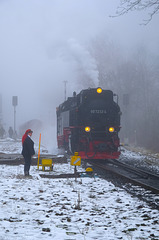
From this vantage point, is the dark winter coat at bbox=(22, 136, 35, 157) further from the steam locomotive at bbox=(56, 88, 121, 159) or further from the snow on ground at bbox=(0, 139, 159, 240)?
the steam locomotive at bbox=(56, 88, 121, 159)

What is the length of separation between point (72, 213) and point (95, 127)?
36.3 ft

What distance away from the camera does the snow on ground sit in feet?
17.2

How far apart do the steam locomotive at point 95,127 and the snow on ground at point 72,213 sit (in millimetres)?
7231

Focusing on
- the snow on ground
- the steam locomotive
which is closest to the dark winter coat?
the snow on ground

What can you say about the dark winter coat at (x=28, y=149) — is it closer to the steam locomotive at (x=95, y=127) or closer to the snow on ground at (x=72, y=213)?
the snow on ground at (x=72, y=213)

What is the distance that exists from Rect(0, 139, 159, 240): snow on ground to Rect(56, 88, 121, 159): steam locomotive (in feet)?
23.7

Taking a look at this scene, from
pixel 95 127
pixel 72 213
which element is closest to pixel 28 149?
pixel 72 213

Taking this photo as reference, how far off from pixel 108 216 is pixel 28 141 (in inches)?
242

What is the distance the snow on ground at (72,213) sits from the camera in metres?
5.25

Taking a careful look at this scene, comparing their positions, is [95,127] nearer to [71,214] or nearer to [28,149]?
[28,149]

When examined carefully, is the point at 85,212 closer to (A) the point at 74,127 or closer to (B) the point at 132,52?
(A) the point at 74,127

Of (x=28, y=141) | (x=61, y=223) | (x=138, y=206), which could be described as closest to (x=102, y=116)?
(x=28, y=141)

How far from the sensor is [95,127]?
17562mm

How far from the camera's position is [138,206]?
281 inches
